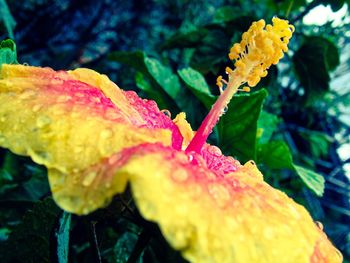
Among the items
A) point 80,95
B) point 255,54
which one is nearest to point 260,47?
point 255,54

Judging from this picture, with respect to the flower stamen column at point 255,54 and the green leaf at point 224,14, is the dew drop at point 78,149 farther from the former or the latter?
the green leaf at point 224,14

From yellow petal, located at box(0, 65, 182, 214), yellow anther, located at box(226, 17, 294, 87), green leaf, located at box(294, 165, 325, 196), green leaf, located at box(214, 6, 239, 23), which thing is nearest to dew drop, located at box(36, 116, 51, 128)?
yellow petal, located at box(0, 65, 182, 214)

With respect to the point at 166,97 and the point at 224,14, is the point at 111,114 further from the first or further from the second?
the point at 224,14

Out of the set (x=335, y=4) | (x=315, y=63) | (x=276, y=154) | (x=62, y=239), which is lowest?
(x=62, y=239)

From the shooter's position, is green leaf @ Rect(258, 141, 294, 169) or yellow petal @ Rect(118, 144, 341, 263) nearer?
yellow petal @ Rect(118, 144, 341, 263)

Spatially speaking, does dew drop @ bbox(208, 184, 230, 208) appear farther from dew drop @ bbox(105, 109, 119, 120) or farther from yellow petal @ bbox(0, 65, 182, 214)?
dew drop @ bbox(105, 109, 119, 120)

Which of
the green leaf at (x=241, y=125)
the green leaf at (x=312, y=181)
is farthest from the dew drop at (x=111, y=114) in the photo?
the green leaf at (x=312, y=181)

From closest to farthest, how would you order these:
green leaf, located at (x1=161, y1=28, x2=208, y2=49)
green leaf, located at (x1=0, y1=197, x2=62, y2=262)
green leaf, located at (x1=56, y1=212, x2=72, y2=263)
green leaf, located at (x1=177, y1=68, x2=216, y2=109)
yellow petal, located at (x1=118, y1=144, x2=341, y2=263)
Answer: yellow petal, located at (x1=118, y1=144, x2=341, y2=263)
green leaf, located at (x1=56, y1=212, x2=72, y2=263)
green leaf, located at (x1=0, y1=197, x2=62, y2=262)
green leaf, located at (x1=177, y1=68, x2=216, y2=109)
green leaf, located at (x1=161, y1=28, x2=208, y2=49)
